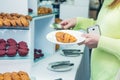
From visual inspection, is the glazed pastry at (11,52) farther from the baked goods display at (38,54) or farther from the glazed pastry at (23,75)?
the baked goods display at (38,54)

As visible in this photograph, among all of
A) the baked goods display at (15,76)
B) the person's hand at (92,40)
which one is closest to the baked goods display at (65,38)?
the person's hand at (92,40)

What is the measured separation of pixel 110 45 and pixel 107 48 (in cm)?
2

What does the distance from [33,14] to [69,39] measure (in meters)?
0.42

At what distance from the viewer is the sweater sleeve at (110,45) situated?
2.73ft

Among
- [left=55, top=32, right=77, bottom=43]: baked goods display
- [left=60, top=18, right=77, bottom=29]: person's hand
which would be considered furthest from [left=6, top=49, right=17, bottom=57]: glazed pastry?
[left=60, top=18, right=77, bottom=29]: person's hand

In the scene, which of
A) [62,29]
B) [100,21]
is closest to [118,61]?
[100,21]

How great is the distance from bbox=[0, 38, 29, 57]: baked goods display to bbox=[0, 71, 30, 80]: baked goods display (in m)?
0.08

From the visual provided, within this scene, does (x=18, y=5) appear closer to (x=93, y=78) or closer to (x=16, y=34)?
(x=16, y=34)

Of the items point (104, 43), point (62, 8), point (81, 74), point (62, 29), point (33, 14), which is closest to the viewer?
point (104, 43)

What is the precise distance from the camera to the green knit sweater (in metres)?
0.84

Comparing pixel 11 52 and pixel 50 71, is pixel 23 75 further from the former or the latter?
pixel 50 71

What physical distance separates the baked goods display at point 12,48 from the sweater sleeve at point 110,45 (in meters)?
0.29

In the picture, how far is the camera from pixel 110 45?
84 cm

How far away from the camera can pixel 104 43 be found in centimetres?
85
